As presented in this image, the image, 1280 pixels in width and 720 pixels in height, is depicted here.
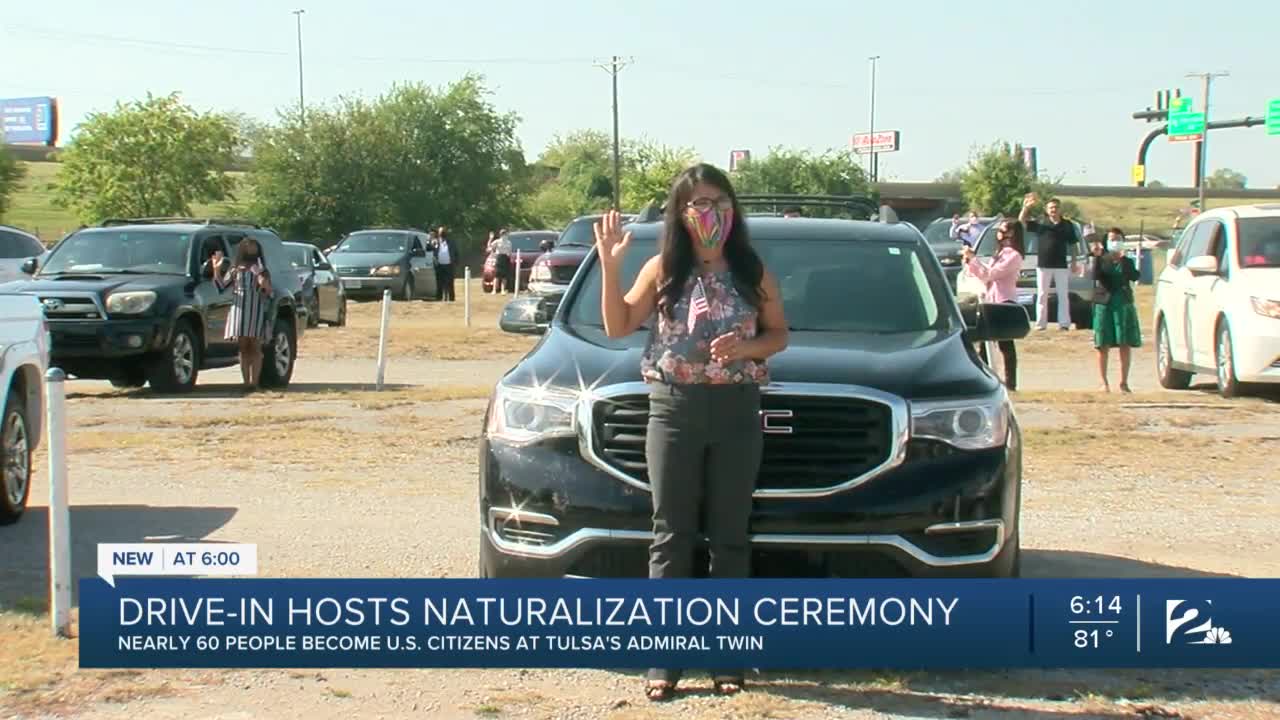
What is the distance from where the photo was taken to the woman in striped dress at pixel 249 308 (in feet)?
55.3

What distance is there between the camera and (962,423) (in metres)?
6.11

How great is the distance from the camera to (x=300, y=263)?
2908 cm

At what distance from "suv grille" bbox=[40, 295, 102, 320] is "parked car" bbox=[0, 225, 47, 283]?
6874 mm

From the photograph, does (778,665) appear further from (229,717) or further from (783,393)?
(229,717)

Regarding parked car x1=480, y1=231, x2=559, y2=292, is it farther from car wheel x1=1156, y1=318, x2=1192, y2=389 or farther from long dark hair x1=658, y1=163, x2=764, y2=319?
long dark hair x1=658, y1=163, x2=764, y2=319

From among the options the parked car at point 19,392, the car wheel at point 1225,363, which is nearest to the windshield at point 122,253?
the parked car at point 19,392

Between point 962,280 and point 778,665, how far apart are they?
19720 millimetres

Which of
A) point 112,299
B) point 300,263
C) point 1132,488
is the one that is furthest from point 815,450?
point 300,263

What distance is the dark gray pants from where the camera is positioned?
5.56 m

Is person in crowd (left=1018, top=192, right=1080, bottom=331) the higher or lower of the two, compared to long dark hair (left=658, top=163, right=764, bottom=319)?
lower

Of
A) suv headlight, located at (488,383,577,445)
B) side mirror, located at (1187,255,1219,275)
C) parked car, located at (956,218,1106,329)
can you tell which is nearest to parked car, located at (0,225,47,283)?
parked car, located at (956,218,1106,329)

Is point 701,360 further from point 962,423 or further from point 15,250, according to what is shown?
point 15,250

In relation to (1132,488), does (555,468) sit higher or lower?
higher

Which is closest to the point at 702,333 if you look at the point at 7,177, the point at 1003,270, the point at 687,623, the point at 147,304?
the point at 687,623
